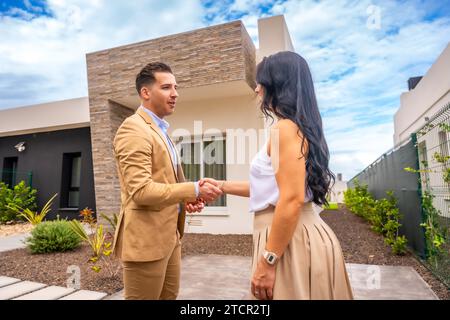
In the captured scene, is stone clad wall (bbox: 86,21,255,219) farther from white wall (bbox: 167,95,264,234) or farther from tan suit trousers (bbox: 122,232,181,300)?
tan suit trousers (bbox: 122,232,181,300)

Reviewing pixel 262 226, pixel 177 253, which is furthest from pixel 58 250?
pixel 262 226

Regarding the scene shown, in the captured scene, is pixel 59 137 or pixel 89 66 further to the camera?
pixel 59 137

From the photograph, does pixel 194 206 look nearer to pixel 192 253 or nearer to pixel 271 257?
pixel 271 257

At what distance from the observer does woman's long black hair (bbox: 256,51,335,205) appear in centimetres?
120

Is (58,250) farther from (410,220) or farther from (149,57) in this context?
(410,220)

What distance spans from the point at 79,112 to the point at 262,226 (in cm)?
996

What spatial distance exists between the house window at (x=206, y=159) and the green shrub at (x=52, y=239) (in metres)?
3.00

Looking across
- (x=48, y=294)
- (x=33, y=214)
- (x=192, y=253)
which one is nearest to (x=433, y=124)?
(x=192, y=253)

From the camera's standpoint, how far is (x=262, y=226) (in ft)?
4.07

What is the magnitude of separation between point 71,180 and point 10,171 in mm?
3311

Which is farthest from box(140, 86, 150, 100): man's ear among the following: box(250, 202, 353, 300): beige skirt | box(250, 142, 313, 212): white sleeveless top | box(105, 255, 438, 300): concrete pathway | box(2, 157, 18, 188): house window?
box(2, 157, 18, 188): house window

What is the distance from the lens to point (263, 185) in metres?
1.24

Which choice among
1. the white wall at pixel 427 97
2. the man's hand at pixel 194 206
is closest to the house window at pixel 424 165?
the white wall at pixel 427 97

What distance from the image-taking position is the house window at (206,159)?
698 cm
